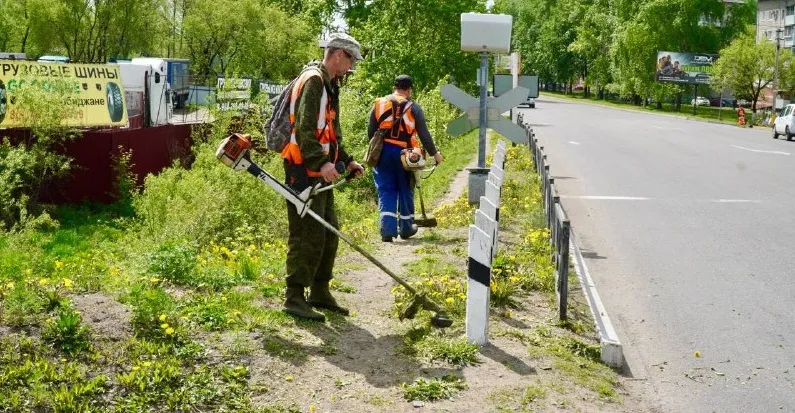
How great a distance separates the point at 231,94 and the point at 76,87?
464 cm

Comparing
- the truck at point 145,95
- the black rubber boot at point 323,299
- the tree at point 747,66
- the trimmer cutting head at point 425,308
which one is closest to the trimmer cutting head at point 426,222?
the black rubber boot at point 323,299

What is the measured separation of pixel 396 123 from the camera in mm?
10234

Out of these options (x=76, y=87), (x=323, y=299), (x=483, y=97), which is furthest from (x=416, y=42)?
(x=323, y=299)

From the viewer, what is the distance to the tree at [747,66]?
2403 inches

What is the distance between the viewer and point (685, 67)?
2734 inches

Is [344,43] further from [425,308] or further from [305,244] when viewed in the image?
[425,308]

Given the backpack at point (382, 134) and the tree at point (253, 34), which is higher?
the tree at point (253, 34)

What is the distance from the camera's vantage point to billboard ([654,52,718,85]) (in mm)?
68875

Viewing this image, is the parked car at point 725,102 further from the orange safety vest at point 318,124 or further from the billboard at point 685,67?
the orange safety vest at point 318,124

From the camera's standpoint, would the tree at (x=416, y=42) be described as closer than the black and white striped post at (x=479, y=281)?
No

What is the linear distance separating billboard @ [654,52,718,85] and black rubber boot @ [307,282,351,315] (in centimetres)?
6607

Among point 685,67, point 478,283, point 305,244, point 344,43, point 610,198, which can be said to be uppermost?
point 685,67

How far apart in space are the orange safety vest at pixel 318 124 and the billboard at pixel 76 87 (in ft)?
42.9

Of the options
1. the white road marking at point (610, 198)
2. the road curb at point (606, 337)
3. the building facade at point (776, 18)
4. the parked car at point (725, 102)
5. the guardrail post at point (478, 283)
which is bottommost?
→ the parked car at point (725, 102)
